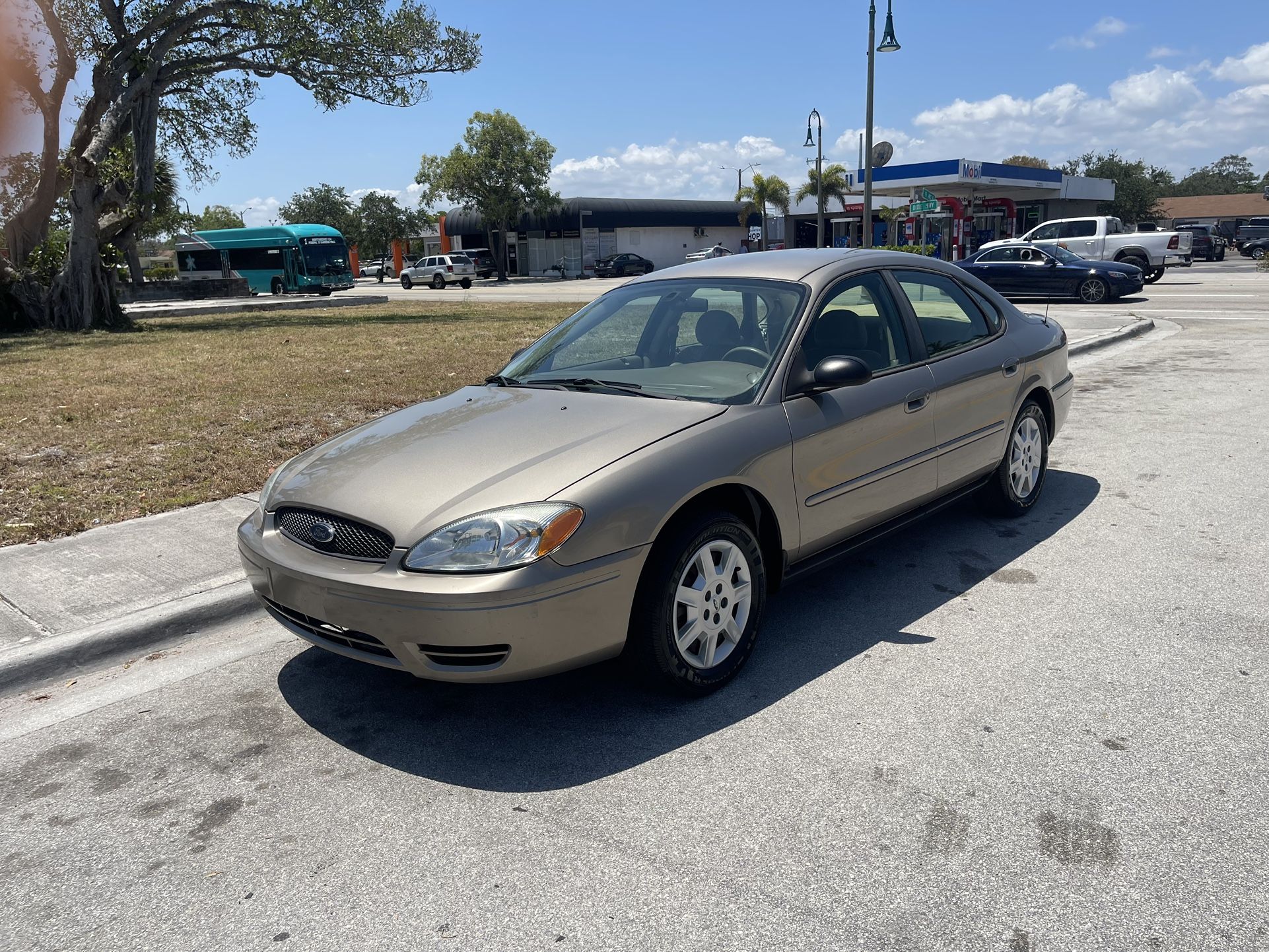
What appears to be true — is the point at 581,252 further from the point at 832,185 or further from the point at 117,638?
the point at 117,638

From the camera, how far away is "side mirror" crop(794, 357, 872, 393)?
3998 mm

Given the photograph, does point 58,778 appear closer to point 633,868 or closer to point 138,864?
A: point 138,864

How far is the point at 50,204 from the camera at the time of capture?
70.1 ft

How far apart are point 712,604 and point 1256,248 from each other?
55.4 meters

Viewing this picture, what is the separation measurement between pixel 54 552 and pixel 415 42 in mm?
20260

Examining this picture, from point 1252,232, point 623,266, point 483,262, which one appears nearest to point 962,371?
point 623,266

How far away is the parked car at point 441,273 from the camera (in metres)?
50.3

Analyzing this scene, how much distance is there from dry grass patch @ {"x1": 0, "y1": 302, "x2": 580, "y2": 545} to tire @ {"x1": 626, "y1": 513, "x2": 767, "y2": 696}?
3.94 m

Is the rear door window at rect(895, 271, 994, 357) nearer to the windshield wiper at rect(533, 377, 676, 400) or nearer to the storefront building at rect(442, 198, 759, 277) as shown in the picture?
the windshield wiper at rect(533, 377, 676, 400)

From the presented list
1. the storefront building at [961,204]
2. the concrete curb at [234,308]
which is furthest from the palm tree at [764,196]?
the concrete curb at [234,308]

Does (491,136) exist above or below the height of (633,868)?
above

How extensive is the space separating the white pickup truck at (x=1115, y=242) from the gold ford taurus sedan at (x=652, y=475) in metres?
23.7

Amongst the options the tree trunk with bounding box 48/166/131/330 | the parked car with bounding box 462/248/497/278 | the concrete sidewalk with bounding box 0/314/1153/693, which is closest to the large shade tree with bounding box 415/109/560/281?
the parked car with bounding box 462/248/497/278

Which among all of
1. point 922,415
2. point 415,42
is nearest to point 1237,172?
point 415,42
